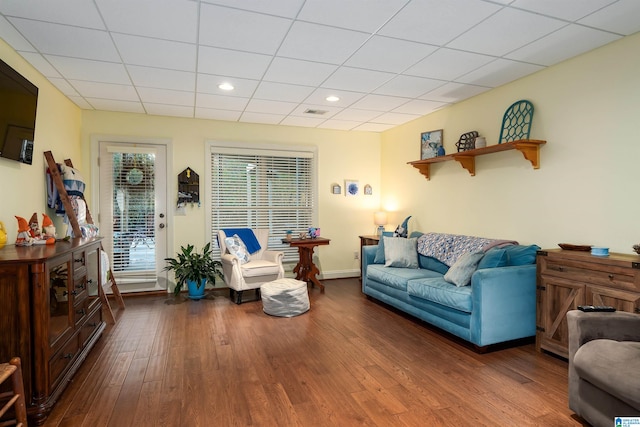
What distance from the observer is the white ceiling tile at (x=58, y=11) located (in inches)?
89.9

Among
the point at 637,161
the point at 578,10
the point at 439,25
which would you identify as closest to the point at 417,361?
the point at 637,161

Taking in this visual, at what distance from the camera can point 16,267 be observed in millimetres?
2023

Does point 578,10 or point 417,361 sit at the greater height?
point 578,10

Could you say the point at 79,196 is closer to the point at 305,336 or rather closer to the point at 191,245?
the point at 191,245

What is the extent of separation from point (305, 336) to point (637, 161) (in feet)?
10.00

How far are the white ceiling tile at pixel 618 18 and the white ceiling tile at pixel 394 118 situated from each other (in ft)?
8.38

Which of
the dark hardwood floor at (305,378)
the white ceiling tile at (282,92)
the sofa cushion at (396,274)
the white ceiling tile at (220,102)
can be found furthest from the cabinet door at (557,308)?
the white ceiling tile at (220,102)

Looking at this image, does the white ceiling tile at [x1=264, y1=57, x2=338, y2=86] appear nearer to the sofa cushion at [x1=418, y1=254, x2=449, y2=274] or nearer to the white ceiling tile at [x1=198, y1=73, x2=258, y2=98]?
the white ceiling tile at [x1=198, y1=73, x2=258, y2=98]

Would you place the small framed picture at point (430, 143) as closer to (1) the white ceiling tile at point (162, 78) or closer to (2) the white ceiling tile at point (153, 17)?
(1) the white ceiling tile at point (162, 78)

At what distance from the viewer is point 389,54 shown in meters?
3.06

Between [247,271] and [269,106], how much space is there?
6.94ft

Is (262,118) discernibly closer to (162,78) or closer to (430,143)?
(162,78)

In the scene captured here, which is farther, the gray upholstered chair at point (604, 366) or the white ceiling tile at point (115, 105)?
the white ceiling tile at point (115, 105)

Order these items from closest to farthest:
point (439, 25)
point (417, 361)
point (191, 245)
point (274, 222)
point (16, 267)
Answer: point (16, 267)
point (439, 25)
point (417, 361)
point (191, 245)
point (274, 222)
